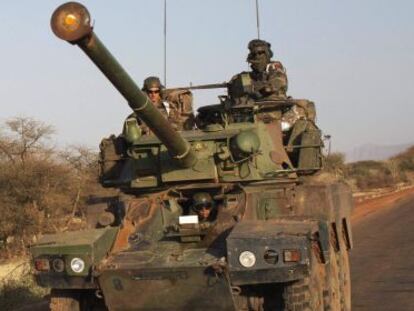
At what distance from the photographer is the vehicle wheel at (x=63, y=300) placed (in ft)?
25.0

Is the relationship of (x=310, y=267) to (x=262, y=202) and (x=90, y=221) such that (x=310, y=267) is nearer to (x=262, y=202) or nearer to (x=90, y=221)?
(x=262, y=202)

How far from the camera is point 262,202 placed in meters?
7.98

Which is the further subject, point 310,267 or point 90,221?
point 90,221

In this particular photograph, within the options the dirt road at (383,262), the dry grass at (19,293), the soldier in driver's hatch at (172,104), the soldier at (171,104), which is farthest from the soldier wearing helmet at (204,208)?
the dry grass at (19,293)

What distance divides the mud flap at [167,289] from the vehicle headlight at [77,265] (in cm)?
20

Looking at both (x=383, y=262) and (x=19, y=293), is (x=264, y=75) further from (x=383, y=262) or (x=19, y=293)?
(x=19, y=293)

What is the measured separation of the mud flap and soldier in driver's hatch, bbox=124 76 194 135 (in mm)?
3110

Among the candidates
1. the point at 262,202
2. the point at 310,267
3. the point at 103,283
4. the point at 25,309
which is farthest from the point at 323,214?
the point at 25,309

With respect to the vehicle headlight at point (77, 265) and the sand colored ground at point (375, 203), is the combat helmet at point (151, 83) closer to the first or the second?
the vehicle headlight at point (77, 265)

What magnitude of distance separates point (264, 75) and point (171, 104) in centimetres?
131

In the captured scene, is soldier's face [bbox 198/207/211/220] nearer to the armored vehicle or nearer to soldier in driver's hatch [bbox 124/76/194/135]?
the armored vehicle

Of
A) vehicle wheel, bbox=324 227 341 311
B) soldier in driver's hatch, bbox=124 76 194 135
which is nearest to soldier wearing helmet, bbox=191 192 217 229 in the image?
vehicle wheel, bbox=324 227 341 311

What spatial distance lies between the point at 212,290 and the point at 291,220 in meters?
1.03

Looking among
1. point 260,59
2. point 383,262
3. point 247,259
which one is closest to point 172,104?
point 260,59
